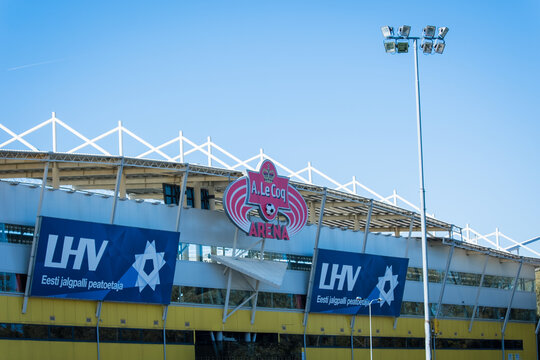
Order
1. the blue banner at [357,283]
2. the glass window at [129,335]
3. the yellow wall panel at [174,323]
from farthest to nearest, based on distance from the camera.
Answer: the blue banner at [357,283] → the glass window at [129,335] → the yellow wall panel at [174,323]

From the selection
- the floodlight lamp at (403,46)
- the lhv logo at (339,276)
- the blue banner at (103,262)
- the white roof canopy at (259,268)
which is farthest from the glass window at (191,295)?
the floodlight lamp at (403,46)

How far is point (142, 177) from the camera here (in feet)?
197

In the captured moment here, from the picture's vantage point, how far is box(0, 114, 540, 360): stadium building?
50.2m

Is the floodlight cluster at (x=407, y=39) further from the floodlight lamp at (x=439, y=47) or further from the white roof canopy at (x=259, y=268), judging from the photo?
the white roof canopy at (x=259, y=268)

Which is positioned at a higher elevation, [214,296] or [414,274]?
[414,274]

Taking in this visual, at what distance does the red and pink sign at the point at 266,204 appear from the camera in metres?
57.8

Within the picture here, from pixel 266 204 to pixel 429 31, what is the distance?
20119 mm

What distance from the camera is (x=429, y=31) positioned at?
44.5m

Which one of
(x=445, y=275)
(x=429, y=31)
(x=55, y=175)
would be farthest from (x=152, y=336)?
(x=445, y=275)

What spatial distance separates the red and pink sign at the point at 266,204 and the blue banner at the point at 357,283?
503cm

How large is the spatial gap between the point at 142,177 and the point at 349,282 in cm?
1941

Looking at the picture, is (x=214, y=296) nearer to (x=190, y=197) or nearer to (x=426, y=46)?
(x=190, y=197)

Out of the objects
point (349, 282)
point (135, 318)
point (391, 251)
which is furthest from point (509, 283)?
point (135, 318)

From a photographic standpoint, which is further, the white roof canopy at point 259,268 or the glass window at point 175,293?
the white roof canopy at point 259,268
